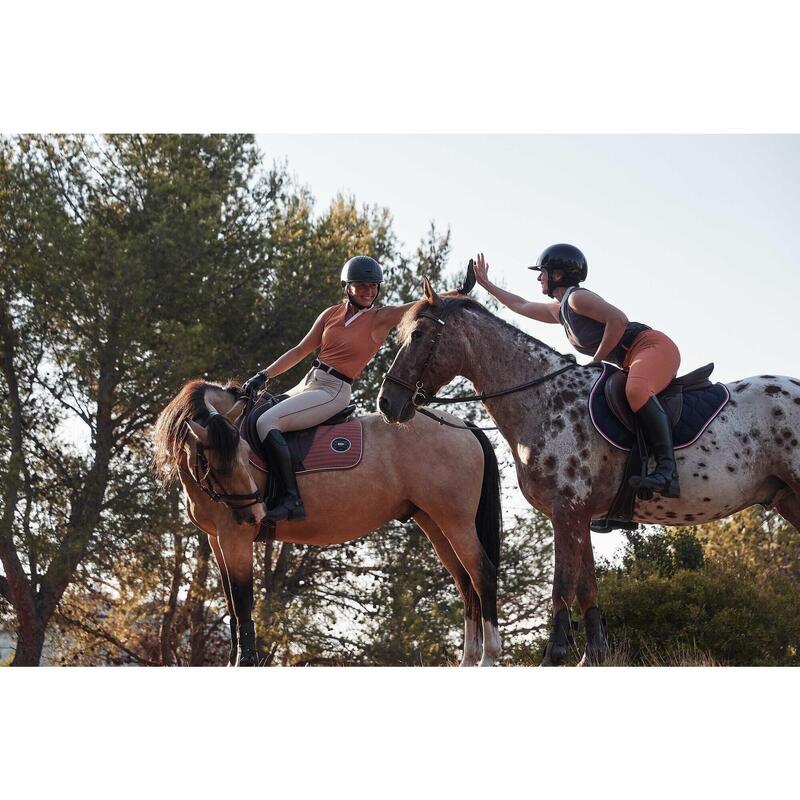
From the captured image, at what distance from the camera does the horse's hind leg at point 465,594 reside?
8289 millimetres

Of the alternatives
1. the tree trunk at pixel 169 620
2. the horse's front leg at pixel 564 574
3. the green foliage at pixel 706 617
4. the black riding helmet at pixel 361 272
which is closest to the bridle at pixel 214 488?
the black riding helmet at pixel 361 272

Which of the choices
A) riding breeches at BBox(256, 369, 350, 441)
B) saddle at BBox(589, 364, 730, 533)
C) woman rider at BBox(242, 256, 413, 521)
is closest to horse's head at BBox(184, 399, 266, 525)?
woman rider at BBox(242, 256, 413, 521)

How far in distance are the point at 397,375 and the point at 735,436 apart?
2459 mm

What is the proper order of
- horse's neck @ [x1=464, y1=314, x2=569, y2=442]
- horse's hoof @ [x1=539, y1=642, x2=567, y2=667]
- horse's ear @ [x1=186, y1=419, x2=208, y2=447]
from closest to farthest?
horse's hoof @ [x1=539, y1=642, x2=567, y2=667], horse's neck @ [x1=464, y1=314, x2=569, y2=442], horse's ear @ [x1=186, y1=419, x2=208, y2=447]

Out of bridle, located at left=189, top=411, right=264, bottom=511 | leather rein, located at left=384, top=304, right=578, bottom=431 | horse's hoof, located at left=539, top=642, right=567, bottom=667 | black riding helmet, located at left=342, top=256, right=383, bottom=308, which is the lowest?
horse's hoof, located at left=539, top=642, right=567, bottom=667

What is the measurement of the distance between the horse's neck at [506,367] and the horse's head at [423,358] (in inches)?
5.4

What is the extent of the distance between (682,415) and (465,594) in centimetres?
245

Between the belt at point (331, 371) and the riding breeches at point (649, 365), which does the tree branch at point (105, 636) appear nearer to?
the belt at point (331, 371)

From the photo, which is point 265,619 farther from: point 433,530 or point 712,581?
point 433,530

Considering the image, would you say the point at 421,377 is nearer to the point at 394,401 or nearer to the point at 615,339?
the point at 394,401

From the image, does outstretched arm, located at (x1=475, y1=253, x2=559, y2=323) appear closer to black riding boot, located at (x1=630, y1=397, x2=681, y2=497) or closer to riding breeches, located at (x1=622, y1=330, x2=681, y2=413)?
riding breeches, located at (x1=622, y1=330, x2=681, y2=413)

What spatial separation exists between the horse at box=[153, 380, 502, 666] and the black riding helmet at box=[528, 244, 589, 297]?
176 cm

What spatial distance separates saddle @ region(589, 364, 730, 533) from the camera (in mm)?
7234

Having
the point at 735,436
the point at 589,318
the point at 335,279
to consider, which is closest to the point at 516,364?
the point at 589,318
